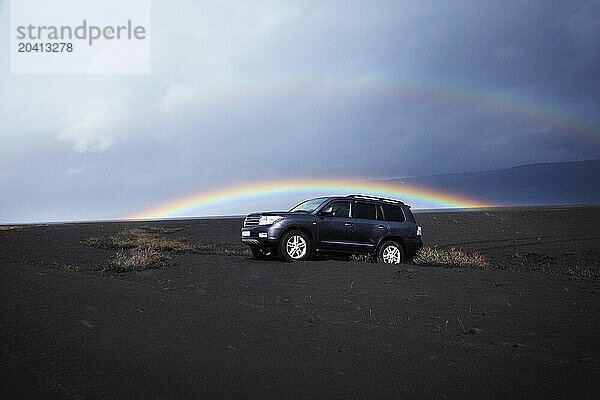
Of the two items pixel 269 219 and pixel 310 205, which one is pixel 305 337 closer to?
pixel 269 219

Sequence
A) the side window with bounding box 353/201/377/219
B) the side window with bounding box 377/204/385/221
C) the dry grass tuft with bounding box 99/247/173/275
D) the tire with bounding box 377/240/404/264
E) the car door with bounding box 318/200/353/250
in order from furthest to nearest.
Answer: the side window with bounding box 377/204/385/221 < the side window with bounding box 353/201/377/219 < the tire with bounding box 377/240/404/264 < the car door with bounding box 318/200/353/250 < the dry grass tuft with bounding box 99/247/173/275

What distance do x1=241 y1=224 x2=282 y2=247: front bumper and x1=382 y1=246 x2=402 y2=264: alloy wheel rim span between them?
3.46 meters

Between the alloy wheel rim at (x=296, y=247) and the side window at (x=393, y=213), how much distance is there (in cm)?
299

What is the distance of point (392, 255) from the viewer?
15.1m

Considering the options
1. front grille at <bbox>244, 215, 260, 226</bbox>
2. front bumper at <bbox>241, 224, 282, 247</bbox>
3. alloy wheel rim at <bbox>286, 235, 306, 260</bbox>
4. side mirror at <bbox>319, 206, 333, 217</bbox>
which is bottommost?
alloy wheel rim at <bbox>286, 235, 306, 260</bbox>

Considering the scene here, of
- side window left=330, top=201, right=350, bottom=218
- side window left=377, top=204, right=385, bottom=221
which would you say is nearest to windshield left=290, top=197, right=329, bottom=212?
side window left=330, top=201, right=350, bottom=218

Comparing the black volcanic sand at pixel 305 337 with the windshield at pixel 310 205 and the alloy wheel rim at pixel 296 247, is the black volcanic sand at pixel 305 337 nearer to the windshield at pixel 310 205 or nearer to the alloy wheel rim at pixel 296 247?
the alloy wheel rim at pixel 296 247

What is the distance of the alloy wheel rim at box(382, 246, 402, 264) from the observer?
49.1 ft

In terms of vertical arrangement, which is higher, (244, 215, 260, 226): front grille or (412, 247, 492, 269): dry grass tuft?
(244, 215, 260, 226): front grille

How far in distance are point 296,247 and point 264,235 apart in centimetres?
97

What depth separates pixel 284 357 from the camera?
510 centimetres

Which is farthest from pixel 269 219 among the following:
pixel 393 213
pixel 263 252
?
pixel 393 213

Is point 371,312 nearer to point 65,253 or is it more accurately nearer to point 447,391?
point 447,391

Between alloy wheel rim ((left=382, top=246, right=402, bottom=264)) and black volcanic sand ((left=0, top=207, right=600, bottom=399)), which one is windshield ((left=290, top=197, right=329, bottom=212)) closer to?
alloy wheel rim ((left=382, top=246, right=402, bottom=264))
